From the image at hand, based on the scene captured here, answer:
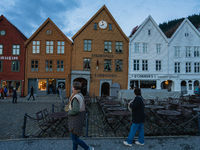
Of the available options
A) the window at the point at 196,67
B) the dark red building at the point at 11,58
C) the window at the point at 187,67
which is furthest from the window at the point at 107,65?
the window at the point at 196,67

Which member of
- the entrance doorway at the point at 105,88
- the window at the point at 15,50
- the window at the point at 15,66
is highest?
the window at the point at 15,50

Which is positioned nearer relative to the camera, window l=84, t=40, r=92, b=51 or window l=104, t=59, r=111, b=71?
window l=84, t=40, r=92, b=51

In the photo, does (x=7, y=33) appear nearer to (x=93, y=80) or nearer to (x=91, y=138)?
(x=93, y=80)

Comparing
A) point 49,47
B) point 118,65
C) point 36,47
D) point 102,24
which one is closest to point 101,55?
→ point 118,65

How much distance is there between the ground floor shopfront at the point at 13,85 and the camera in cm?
2133

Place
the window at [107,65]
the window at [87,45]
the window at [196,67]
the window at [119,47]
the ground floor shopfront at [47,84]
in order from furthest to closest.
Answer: the window at [196,67] → the window at [119,47] → the window at [107,65] → the window at [87,45] → the ground floor shopfront at [47,84]

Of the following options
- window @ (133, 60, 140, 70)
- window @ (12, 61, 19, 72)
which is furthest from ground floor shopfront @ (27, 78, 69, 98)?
window @ (133, 60, 140, 70)

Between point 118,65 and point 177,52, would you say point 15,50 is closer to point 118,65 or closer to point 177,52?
point 118,65

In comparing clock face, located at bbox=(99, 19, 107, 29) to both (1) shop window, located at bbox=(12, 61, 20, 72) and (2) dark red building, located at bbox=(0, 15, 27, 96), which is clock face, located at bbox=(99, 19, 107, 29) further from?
(1) shop window, located at bbox=(12, 61, 20, 72)

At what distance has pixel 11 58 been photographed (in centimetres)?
2164

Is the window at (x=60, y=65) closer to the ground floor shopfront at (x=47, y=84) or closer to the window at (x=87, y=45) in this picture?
the ground floor shopfront at (x=47, y=84)

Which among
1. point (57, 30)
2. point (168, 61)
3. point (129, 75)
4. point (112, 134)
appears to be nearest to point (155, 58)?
point (168, 61)

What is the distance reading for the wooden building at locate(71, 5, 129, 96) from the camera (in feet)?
72.4

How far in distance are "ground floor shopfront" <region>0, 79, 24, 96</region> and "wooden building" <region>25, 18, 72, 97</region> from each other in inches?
36.4
